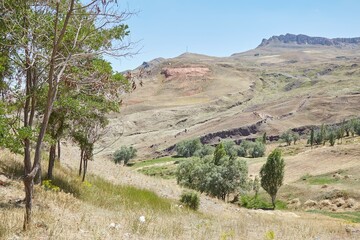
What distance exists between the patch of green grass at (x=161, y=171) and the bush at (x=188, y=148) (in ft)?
67.9

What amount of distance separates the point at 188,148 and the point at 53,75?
142499 millimetres

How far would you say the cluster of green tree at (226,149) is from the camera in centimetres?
13988

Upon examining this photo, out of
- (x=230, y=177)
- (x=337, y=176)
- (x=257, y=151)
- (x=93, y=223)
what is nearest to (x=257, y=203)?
(x=230, y=177)

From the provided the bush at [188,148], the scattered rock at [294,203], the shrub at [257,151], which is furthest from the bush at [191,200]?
the bush at [188,148]

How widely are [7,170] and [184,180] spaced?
5720 cm

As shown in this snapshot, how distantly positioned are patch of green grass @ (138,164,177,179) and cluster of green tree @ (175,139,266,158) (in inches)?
717

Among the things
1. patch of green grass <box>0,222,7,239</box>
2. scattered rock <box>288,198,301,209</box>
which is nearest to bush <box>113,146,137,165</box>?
scattered rock <box>288,198,301,209</box>

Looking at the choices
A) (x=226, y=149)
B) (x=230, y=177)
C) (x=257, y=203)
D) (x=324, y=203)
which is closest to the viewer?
(x=324, y=203)

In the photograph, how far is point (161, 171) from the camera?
117 m

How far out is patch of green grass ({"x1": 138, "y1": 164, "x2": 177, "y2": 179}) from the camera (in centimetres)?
10984

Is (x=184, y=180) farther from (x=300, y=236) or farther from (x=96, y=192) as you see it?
(x=300, y=236)

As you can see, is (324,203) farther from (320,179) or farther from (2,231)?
(2,231)

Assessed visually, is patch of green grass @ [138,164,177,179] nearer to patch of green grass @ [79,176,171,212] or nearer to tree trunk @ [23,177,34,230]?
patch of green grass @ [79,176,171,212]

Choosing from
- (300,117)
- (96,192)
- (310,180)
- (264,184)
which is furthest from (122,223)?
(300,117)
